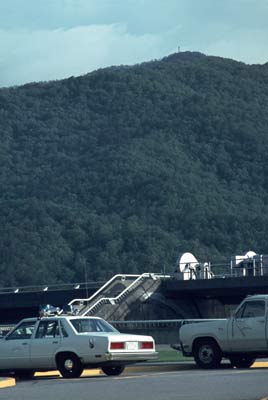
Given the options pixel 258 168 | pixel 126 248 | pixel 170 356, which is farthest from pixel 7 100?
pixel 170 356

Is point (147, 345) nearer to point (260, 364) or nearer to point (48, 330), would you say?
point (48, 330)

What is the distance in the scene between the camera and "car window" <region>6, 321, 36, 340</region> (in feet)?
94.1

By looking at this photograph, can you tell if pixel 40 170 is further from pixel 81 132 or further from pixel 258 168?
pixel 258 168

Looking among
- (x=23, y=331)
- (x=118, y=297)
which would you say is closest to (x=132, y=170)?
(x=118, y=297)

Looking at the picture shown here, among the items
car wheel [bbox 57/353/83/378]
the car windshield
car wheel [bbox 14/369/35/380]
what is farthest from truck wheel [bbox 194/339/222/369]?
car wheel [bbox 14/369/35/380]

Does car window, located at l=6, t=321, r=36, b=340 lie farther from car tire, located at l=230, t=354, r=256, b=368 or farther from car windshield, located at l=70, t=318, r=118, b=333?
car tire, located at l=230, t=354, r=256, b=368

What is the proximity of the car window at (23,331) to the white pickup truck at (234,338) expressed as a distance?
Result: 4.07 meters

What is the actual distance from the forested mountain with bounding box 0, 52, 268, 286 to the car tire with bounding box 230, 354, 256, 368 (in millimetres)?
74703

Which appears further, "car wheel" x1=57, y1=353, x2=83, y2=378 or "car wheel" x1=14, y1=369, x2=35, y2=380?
"car wheel" x1=14, y1=369, x2=35, y2=380

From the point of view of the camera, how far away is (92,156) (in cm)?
13850

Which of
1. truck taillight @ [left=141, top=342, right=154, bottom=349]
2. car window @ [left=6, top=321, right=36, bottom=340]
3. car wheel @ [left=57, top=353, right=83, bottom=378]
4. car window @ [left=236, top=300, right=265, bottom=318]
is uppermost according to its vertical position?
car window @ [left=236, top=300, right=265, bottom=318]

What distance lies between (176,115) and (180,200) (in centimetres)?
2709

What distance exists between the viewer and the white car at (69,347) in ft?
89.6

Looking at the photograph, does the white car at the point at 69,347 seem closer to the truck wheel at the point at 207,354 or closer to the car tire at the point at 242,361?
the truck wheel at the point at 207,354
